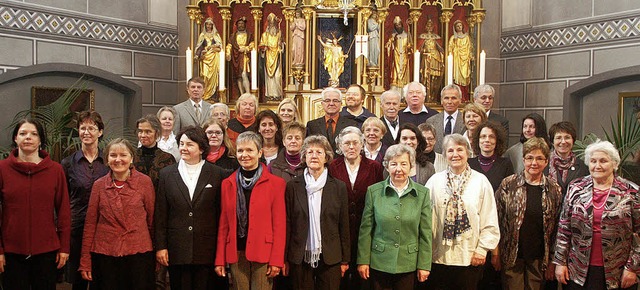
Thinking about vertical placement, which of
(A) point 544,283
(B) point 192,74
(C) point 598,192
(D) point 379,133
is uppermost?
(B) point 192,74

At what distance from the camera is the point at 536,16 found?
26.9 feet

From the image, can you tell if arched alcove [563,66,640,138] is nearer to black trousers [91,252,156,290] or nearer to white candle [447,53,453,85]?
white candle [447,53,453,85]

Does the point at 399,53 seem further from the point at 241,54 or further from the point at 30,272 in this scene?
the point at 30,272

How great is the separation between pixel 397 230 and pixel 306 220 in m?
0.52

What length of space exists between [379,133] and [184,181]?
1288 millimetres


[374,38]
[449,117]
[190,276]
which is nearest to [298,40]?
[374,38]

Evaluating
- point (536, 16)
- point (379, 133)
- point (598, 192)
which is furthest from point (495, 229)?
point (536, 16)

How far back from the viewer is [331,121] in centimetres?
505

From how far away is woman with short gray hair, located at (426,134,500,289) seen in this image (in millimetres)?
3719

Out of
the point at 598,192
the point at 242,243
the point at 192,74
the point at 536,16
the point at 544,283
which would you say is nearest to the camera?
the point at 598,192

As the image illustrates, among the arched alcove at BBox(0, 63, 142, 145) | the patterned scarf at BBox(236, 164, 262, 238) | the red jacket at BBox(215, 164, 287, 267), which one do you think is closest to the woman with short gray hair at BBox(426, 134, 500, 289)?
the red jacket at BBox(215, 164, 287, 267)

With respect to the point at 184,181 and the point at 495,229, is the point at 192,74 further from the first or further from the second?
the point at 495,229

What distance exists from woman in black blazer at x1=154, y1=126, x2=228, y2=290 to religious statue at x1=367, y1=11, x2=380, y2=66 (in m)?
4.08

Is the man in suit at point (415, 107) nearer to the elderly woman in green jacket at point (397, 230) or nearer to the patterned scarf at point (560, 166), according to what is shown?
the patterned scarf at point (560, 166)
